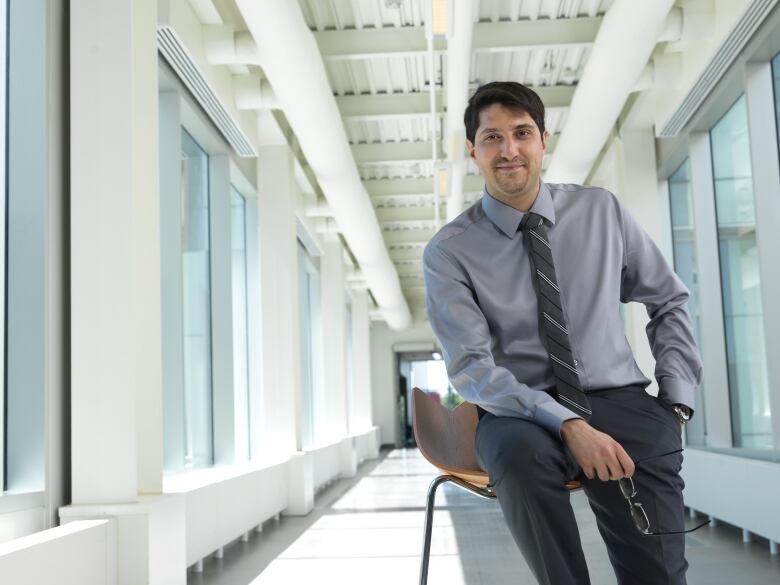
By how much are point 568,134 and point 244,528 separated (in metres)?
3.80

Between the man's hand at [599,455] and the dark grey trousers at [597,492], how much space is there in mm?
66

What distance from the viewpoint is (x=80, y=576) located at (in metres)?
2.99

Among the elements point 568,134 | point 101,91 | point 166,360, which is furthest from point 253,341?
point 101,91

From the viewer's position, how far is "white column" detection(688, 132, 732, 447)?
20.9 ft

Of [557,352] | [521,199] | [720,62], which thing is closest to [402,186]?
[720,62]

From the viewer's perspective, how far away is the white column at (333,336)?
12.4 metres

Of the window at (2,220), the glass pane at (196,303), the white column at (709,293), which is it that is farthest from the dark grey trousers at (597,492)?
the white column at (709,293)

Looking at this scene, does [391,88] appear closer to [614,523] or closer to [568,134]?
[568,134]

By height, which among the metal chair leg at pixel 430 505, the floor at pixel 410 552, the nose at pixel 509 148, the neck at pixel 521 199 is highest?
the nose at pixel 509 148

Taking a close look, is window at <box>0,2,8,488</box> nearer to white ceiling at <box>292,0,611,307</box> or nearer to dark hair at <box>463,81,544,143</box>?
dark hair at <box>463,81,544,143</box>

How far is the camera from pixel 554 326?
5.94 ft

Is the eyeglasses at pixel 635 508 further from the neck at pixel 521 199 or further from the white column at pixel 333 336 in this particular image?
the white column at pixel 333 336

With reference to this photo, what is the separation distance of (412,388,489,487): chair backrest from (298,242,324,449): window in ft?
28.8

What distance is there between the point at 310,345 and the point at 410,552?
7692 mm
